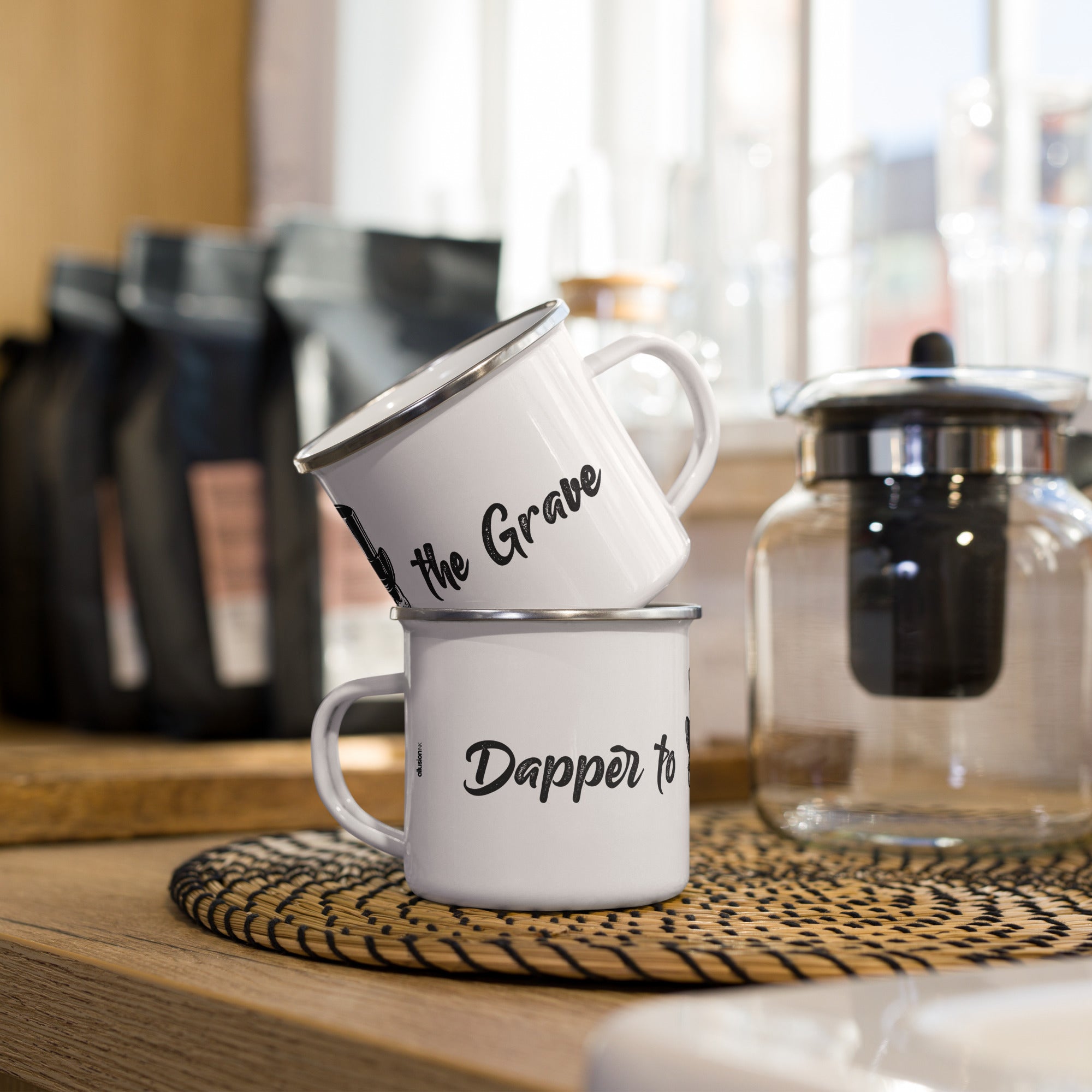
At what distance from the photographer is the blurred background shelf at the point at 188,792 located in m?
0.66

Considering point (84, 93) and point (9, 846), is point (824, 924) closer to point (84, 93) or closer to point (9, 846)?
point (9, 846)

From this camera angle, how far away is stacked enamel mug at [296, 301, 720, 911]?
44 centimetres

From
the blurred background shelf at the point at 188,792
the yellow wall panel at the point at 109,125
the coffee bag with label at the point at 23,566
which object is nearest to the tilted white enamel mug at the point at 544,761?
the blurred background shelf at the point at 188,792

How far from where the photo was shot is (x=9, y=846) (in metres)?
0.65

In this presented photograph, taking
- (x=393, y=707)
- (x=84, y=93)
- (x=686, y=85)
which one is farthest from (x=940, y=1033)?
(x=84, y=93)

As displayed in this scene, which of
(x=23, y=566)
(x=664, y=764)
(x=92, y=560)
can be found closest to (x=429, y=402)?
(x=664, y=764)

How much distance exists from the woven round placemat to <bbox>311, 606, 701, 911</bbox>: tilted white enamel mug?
0.04 ft

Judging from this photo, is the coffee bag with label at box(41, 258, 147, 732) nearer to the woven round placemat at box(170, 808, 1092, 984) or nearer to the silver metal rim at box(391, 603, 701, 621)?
the woven round placemat at box(170, 808, 1092, 984)

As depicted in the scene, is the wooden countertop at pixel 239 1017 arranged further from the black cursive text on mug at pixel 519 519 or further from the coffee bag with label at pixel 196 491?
the coffee bag with label at pixel 196 491

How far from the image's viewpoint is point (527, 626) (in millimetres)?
444

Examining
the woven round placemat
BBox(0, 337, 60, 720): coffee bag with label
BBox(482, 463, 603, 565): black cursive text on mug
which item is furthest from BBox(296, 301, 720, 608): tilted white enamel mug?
BBox(0, 337, 60, 720): coffee bag with label

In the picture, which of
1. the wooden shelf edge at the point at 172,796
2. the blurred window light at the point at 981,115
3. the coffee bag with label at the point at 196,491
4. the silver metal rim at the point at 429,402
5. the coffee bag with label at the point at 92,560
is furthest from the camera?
the coffee bag with label at the point at 92,560

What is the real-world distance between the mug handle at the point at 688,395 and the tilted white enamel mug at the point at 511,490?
0.9 inches

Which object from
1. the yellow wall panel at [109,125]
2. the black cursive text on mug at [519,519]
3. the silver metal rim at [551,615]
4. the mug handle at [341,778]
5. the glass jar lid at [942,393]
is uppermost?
the yellow wall panel at [109,125]
